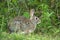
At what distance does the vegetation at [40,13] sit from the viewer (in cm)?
646

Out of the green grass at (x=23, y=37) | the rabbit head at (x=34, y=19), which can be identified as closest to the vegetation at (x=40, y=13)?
the green grass at (x=23, y=37)

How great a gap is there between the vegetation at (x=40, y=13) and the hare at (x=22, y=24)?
15cm

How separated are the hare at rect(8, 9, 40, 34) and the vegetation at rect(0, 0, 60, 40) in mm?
154

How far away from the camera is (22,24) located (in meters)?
6.53

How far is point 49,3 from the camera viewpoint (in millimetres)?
7504

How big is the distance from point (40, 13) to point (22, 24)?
1.05 meters

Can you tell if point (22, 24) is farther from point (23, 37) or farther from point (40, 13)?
point (40, 13)

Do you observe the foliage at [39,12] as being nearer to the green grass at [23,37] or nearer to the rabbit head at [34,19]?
the rabbit head at [34,19]

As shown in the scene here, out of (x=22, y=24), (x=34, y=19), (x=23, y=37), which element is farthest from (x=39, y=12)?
(x=23, y=37)

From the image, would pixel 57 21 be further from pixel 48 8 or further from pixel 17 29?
pixel 17 29

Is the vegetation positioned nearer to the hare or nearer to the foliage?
the foliage

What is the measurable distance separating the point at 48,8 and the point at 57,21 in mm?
507

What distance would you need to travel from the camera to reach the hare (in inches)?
253

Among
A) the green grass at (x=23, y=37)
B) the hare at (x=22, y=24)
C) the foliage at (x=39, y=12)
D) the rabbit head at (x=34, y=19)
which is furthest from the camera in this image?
the rabbit head at (x=34, y=19)
